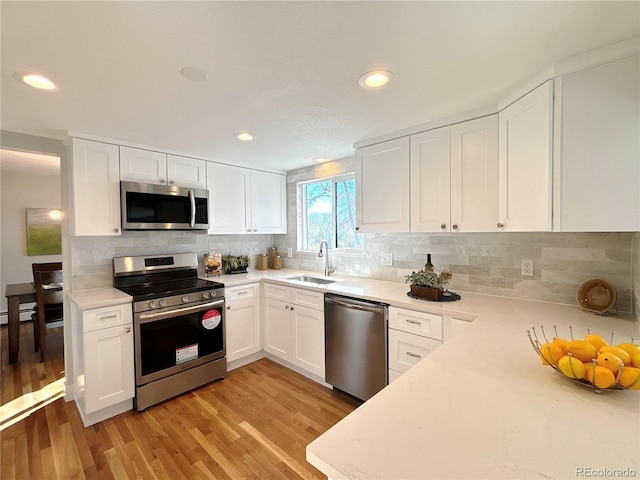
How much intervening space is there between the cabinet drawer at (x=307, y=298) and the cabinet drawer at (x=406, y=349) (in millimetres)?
715

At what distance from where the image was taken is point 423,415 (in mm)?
776

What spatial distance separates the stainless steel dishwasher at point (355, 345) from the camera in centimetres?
216

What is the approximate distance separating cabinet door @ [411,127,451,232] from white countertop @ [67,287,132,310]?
2.36 meters

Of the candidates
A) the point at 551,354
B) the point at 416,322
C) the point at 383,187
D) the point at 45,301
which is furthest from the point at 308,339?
the point at 45,301

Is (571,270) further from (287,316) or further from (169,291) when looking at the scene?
(169,291)

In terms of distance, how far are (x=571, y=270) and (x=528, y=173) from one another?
77cm

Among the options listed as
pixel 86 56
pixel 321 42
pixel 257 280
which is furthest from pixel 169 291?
pixel 321 42

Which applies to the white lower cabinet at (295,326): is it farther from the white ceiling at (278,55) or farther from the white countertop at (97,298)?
the white ceiling at (278,55)

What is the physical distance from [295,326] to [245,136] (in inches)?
70.9

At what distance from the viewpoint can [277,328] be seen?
3.00 metres

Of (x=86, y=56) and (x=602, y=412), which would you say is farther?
(x=86, y=56)

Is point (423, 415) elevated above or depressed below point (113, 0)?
below

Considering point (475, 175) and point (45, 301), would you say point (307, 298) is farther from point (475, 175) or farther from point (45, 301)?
point (45, 301)

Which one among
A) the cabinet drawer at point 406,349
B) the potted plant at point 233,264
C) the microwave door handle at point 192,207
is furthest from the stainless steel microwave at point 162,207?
the cabinet drawer at point 406,349
